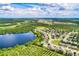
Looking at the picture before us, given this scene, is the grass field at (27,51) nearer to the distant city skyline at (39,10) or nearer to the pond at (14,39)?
the pond at (14,39)

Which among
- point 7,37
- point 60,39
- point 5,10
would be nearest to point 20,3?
point 5,10

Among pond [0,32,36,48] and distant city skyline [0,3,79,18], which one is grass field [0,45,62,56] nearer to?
pond [0,32,36,48]

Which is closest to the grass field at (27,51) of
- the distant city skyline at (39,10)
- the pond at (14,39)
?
the pond at (14,39)

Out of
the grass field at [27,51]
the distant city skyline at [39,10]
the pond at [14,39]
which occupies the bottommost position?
the grass field at [27,51]

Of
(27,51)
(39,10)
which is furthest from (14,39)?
(39,10)

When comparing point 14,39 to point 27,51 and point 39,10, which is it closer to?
point 27,51

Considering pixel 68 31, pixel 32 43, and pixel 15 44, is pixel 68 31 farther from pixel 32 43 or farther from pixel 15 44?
pixel 15 44
